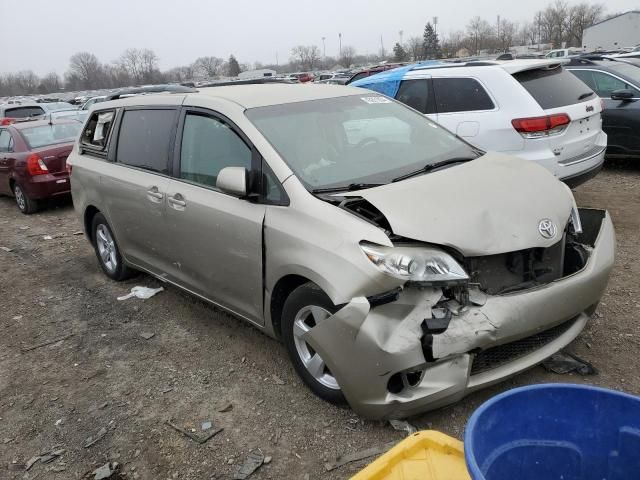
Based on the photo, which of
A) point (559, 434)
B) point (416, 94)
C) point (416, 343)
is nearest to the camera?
point (559, 434)

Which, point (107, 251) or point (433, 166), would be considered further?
point (107, 251)

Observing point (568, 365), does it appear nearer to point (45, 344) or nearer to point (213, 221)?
point (213, 221)

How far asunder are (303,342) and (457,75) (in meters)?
4.34

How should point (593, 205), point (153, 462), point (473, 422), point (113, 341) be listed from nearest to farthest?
point (473, 422) → point (153, 462) → point (113, 341) → point (593, 205)

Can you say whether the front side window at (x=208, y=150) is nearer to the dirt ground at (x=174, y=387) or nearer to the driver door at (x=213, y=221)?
the driver door at (x=213, y=221)

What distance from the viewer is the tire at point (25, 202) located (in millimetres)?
9422

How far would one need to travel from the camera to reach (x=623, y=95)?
7840 millimetres

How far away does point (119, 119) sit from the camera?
5.13m

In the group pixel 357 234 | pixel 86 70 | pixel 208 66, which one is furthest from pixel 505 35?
pixel 357 234

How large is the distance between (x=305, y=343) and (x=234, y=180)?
3.53 ft

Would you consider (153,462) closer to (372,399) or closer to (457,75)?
(372,399)

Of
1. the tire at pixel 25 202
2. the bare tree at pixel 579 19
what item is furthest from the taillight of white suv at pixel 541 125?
the bare tree at pixel 579 19

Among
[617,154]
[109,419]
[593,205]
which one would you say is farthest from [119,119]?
[617,154]

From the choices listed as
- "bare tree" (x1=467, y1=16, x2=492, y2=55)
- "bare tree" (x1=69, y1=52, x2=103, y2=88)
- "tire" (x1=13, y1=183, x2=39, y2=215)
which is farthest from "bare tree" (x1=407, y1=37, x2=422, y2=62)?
"tire" (x1=13, y1=183, x2=39, y2=215)
